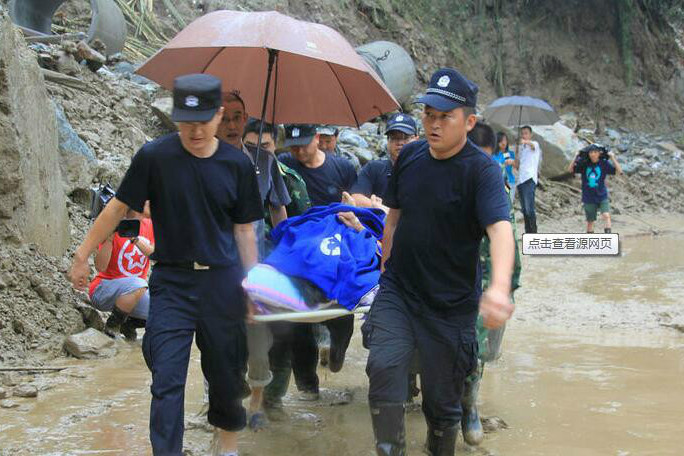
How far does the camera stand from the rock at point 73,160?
26.7 ft

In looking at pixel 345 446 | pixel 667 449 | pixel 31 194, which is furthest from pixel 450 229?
pixel 31 194

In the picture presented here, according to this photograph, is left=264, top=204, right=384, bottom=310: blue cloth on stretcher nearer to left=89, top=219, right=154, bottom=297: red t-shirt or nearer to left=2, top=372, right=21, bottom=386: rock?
left=2, top=372, right=21, bottom=386: rock

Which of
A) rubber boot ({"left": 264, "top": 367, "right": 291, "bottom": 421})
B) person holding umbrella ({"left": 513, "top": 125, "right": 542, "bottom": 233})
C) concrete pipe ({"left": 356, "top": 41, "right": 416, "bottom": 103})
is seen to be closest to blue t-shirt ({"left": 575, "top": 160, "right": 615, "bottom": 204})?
person holding umbrella ({"left": 513, "top": 125, "right": 542, "bottom": 233})

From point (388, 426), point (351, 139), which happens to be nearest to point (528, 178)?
point (351, 139)

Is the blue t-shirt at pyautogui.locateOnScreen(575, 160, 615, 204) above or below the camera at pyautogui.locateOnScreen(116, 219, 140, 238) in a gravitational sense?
above

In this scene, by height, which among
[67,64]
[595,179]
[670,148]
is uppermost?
[670,148]

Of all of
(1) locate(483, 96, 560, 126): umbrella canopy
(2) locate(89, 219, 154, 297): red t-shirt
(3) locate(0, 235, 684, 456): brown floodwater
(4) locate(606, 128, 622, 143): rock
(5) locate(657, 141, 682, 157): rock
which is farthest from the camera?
(4) locate(606, 128, 622, 143): rock

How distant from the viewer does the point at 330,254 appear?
4.45 m

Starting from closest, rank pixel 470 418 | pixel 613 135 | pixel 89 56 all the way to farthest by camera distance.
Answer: pixel 470 418 < pixel 89 56 < pixel 613 135

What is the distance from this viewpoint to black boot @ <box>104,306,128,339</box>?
6473 millimetres

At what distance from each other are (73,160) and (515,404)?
482 centimetres

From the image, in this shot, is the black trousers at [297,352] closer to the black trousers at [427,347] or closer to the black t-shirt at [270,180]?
the black t-shirt at [270,180]

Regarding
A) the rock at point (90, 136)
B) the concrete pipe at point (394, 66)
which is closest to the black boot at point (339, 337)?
the rock at point (90, 136)

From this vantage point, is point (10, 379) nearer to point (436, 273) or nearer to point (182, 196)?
point (182, 196)
